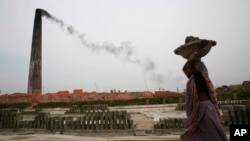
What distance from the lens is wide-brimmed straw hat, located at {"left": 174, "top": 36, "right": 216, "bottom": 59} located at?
3.27m

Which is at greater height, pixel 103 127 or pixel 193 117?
pixel 193 117

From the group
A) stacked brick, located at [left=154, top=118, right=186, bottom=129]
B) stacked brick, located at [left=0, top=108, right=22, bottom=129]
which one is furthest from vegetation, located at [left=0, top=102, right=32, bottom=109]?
stacked brick, located at [left=154, top=118, right=186, bottom=129]

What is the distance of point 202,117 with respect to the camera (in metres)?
3.08

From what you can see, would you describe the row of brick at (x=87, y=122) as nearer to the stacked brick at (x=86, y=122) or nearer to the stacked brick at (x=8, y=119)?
the stacked brick at (x=86, y=122)

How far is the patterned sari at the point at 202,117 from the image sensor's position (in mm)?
2994

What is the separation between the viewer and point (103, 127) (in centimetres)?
952

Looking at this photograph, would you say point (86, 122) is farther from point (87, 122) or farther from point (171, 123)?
point (171, 123)

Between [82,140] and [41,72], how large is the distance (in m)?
38.7

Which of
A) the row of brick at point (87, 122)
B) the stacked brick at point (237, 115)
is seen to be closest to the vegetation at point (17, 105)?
the row of brick at point (87, 122)

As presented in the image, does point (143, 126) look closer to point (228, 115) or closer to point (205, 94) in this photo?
point (228, 115)

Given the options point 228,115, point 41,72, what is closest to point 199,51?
point 228,115

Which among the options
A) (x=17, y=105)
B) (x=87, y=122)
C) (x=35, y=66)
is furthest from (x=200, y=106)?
(x=35, y=66)

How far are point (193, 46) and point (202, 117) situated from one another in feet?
3.43

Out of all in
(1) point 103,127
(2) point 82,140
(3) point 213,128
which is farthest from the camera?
(1) point 103,127
